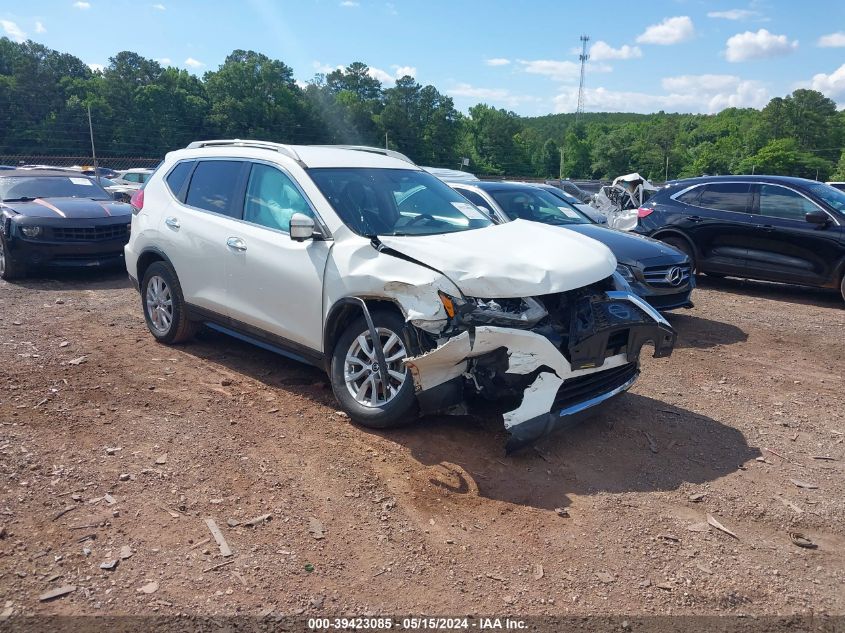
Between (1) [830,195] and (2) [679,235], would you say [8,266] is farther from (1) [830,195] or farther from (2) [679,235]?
(1) [830,195]

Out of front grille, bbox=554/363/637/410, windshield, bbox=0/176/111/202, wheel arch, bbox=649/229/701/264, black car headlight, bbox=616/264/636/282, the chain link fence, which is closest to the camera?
front grille, bbox=554/363/637/410

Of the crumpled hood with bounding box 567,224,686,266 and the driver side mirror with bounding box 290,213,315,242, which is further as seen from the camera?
the crumpled hood with bounding box 567,224,686,266

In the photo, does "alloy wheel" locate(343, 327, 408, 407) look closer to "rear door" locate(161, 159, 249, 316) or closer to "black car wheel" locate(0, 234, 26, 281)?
"rear door" locate(161, 159, 249, 316)

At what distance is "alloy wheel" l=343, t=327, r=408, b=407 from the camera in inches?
174

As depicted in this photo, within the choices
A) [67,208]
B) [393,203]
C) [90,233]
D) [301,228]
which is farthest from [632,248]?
[67,208]

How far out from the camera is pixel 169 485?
390 centimetres

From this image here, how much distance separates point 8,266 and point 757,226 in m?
10.9

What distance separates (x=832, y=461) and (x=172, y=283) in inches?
216

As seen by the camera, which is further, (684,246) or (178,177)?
(684,246)

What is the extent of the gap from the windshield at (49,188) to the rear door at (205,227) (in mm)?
5707

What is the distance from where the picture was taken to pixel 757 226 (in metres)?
10.0

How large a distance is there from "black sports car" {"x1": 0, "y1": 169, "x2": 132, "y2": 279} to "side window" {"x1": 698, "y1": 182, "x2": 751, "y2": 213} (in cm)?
894

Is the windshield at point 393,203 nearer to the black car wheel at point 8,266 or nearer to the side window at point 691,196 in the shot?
the side window at point 691,196

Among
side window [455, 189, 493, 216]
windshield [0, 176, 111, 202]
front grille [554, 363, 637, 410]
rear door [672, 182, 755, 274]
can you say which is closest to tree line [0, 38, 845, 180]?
windshield [0, 176, 111, 202]
